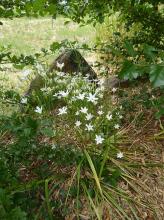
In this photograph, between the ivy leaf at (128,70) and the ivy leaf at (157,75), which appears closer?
the ivy leaf at (157,75)

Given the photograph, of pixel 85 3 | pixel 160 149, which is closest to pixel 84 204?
pixel 160 149

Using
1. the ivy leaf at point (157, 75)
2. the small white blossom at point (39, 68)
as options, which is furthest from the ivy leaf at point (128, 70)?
the small white blossom at point (39, 68)

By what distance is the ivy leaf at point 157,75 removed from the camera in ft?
4.82

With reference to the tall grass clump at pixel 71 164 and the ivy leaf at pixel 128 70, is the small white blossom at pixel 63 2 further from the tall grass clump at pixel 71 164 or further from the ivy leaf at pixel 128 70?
the ivy leaf at pixel 128 70

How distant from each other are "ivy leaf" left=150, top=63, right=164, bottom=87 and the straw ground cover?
113 centimetres

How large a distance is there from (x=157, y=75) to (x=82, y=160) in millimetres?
1569

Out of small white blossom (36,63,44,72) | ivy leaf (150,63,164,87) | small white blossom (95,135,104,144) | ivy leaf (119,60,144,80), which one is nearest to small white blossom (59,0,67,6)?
small white blossom (36,63,44,72)

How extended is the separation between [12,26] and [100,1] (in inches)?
334

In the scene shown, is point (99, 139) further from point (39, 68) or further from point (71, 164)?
point (39, 68)

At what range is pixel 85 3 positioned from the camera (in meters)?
3.58

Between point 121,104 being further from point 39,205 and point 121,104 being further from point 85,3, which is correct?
point 39,205

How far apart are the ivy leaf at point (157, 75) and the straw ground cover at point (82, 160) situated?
1132 millimetres

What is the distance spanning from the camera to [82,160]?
2.98 m

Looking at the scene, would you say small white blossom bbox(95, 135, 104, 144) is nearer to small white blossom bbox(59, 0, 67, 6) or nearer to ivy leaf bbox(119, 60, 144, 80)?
small white blossom bbox(59, 0, 67, 6)
